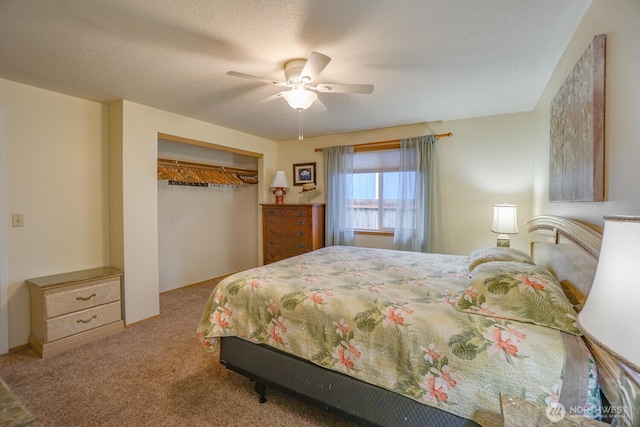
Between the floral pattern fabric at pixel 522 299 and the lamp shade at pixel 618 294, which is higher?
the lamp shade at pixel 618 294

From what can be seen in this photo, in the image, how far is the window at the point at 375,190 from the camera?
12.9ft

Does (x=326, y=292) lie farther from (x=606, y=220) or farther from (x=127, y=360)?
(x=127, y=360)

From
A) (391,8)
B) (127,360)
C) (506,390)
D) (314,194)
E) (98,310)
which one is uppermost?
(391,8)

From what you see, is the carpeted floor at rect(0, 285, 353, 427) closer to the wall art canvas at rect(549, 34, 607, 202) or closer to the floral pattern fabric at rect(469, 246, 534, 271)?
the floral pattern fabric at rect(469, 246, 534, 271)

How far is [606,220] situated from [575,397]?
0.87 m

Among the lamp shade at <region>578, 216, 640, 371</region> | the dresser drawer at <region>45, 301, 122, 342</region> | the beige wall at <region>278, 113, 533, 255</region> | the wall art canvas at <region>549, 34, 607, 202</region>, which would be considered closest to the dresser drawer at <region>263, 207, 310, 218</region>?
the beige wall at <region>278, 113, 533, 255</region>

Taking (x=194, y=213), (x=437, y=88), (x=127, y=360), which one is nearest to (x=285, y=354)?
(x=127, y=360)

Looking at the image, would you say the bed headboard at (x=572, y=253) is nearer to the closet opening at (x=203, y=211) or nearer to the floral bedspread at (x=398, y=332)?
the floral bedspread at (x=398, y=332)

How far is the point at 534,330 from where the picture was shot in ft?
3.86

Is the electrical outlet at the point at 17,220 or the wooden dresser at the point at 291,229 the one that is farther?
the wooden dresser at the point at 291,229

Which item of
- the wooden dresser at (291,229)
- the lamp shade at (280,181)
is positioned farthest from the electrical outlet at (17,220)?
the lamp shade at (280,181)

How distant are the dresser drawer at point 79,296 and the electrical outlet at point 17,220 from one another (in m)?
0.69

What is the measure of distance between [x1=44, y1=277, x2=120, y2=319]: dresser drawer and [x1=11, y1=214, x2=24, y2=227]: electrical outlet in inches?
27.1

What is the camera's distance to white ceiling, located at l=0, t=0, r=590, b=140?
149 cm
